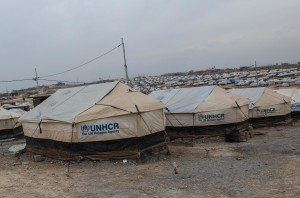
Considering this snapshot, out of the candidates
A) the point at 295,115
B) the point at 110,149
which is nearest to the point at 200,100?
the point at 110,149

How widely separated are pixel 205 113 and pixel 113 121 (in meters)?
7.66

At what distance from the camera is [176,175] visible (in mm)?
13250

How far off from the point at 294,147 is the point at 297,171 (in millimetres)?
5231

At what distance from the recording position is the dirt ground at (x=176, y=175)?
11156 millimetres

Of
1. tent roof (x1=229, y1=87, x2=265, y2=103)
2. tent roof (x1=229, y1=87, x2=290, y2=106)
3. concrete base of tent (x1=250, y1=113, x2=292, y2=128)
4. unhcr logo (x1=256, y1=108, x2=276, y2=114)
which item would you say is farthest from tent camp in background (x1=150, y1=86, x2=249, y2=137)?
tent roof (x1=229, y1=87, x2=265, y2=103)

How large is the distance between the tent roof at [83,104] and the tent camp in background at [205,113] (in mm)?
5089

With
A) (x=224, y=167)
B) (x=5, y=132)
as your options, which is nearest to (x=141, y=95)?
(x=224, y=167)

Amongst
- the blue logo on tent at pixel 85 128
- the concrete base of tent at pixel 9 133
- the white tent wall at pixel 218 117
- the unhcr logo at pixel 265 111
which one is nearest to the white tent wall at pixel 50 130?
the blue logo on tent at pixel 85 128

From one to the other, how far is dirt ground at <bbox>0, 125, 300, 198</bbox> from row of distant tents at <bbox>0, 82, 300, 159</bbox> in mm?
740

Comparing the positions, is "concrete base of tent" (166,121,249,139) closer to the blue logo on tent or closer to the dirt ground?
the dirt ground

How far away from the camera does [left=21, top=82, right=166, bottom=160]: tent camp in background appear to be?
634 inches

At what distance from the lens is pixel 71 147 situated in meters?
16.4

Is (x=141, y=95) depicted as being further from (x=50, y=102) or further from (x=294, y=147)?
(x=294, y=147)

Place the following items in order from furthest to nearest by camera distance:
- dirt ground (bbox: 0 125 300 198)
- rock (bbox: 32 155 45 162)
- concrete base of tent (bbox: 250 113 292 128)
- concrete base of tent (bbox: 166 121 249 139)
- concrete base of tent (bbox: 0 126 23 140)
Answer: concrete base of tent (bbox: 0 126 23 140) → concrete base of tent (bbox: 250 113 292 128) → concrete base of tent (bbox: 166 121 249 139) → rock (bbox: 32 155 45 162) → dirt ground (bbox: 0 125 300 198)
